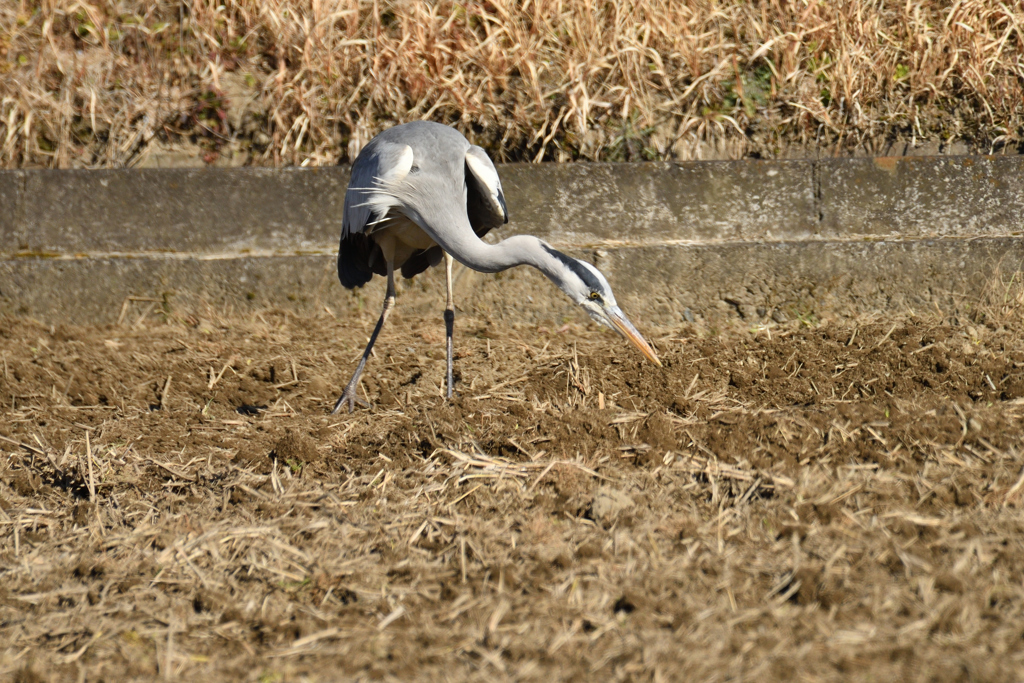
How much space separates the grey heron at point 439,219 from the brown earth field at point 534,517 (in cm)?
44

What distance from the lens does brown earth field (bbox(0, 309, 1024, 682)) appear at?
1.76 metres

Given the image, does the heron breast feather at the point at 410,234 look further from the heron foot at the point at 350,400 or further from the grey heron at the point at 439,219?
the heron foot at the point at 350,400

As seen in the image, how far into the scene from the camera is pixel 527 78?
4.92 meters

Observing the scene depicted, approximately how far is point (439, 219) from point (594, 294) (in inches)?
30.8

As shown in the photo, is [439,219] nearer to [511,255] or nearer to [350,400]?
[511,255]

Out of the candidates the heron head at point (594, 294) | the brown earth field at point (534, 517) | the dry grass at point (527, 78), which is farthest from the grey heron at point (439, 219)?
the dry grass at point (527, 78)

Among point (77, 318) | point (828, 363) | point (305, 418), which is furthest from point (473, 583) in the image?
point (77, 318)

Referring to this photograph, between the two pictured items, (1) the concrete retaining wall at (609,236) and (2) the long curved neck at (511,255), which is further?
(1) the concrete retaining wall at (609,236)

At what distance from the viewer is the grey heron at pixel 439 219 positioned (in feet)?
10.1

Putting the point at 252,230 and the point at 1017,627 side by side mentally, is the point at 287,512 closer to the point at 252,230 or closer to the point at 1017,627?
the point at 1017,627

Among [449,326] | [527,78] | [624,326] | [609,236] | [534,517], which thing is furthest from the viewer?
[527,78]

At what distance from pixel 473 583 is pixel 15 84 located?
4.84 meters

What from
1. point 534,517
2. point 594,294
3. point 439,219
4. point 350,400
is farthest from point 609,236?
point 534,517

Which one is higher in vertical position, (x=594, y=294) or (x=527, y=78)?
(x=527, y=78)
